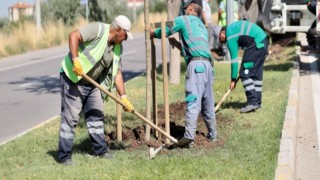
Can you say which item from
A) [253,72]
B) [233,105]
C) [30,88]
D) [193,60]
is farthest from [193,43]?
[30,88]

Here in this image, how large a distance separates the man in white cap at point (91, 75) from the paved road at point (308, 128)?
2.02 metres

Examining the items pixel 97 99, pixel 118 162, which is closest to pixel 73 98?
pixel 97 99

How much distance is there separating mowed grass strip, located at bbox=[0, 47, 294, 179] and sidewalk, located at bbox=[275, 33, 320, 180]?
0.40ft

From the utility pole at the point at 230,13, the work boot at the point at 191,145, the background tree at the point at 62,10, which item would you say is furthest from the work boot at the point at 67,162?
the background tree at the point at 62,10

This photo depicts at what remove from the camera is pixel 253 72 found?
1033 cm

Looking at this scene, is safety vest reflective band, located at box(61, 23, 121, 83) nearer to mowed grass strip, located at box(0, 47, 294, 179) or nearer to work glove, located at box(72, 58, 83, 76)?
work glove, located at box(72, 58, 83, 76)

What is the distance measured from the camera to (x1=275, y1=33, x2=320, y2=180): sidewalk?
684 cm

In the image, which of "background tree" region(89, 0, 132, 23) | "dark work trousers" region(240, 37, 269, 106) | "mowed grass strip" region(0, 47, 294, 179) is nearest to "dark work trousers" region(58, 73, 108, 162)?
"mowed grass strip" region(0, 47, 294, 179)

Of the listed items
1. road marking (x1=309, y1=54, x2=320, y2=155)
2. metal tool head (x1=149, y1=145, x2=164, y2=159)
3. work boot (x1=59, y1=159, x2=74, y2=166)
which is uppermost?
metal tool head (x1=149, y1=145, x2=164, y2=159)

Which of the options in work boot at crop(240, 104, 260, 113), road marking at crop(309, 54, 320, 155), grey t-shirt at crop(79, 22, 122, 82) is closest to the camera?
grey t-shirt at crop(79, 22, 122, 82)

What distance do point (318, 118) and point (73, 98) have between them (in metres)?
4.38

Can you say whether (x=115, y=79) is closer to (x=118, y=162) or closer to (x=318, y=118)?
A: (x=118, y=162)

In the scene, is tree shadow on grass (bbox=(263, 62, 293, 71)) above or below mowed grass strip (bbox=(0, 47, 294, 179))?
below

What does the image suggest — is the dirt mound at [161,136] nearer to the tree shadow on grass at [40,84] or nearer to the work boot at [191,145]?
the work boot at [191,145]
